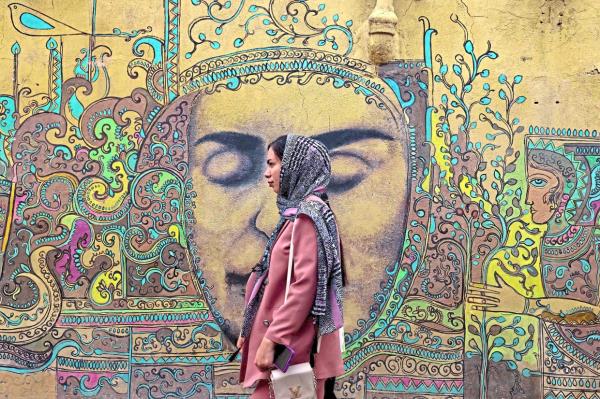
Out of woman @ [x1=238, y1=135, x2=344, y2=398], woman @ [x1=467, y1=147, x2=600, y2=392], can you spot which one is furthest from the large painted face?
woman @ [x1=238, y1=135, x2=344, y2=398]

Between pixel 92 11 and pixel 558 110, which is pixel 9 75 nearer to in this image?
pixel 92 11

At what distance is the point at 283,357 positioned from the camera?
363 centimetres

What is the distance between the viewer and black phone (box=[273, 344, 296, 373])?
361 cm

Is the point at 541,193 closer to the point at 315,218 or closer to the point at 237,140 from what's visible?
the point at 237,140

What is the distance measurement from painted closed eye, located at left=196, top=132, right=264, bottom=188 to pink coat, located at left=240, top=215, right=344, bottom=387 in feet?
5.94

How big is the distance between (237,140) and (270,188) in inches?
14.4

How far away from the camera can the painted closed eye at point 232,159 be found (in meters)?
5.62

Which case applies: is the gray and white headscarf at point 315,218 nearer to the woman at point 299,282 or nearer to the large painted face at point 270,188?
the woman at point 299,282

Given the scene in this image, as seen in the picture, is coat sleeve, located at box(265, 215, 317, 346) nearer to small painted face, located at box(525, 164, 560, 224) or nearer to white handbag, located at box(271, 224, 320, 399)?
white handbag, located at box(271, 224, 320, 399)

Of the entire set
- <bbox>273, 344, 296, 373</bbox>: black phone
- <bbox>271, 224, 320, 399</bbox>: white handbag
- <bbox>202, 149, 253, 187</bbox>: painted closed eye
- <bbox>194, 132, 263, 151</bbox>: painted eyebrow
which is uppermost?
<bbox>194, 132, 263, 151</bbox>: painted eyebrow

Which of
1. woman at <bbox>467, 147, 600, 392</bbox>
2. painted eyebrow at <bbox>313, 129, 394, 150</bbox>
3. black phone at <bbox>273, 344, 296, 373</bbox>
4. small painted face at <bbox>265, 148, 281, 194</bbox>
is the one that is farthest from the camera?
painted eyebrow at <bbox>313, 129, 394, 150</bbox>

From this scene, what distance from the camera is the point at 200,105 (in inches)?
223

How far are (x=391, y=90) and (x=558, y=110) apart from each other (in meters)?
1.03

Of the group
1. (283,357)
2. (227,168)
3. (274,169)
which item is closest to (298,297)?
(283,357)
